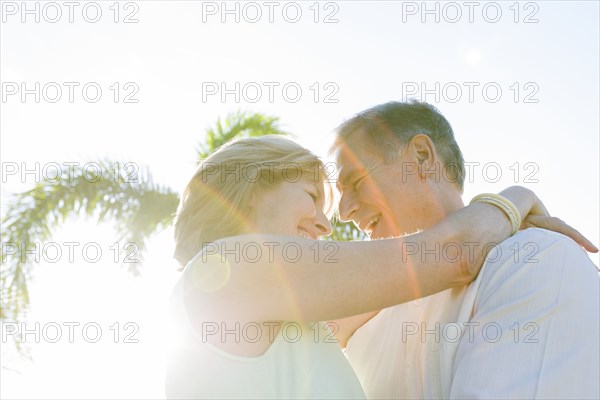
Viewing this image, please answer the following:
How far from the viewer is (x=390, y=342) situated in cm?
399

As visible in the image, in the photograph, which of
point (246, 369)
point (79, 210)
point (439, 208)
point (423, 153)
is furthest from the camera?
point (79, 210)

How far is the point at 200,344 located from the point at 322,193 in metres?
1.28

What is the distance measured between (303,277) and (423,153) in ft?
5.81

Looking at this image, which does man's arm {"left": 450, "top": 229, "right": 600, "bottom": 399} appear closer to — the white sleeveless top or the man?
the man

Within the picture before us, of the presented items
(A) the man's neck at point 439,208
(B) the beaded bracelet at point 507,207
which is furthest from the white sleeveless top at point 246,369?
(A) the man's neck at point 439,208

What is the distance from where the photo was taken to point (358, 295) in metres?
2.91

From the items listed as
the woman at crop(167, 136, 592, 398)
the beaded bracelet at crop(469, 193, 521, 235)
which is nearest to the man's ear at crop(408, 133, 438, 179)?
the beaded bracelet at crop(469, 193, 521, 235)

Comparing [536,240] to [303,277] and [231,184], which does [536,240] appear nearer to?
[303,277]

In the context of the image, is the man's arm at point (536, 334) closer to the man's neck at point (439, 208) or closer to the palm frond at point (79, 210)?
the man's neck at point (439, 208)

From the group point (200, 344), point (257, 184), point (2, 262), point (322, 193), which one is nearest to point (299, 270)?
point (200, 344)

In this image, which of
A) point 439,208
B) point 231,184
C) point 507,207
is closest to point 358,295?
point 231,184

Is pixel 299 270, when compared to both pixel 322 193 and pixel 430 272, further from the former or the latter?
pixel 322 193

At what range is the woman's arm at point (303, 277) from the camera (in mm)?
2812

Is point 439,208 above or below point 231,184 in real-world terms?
below
